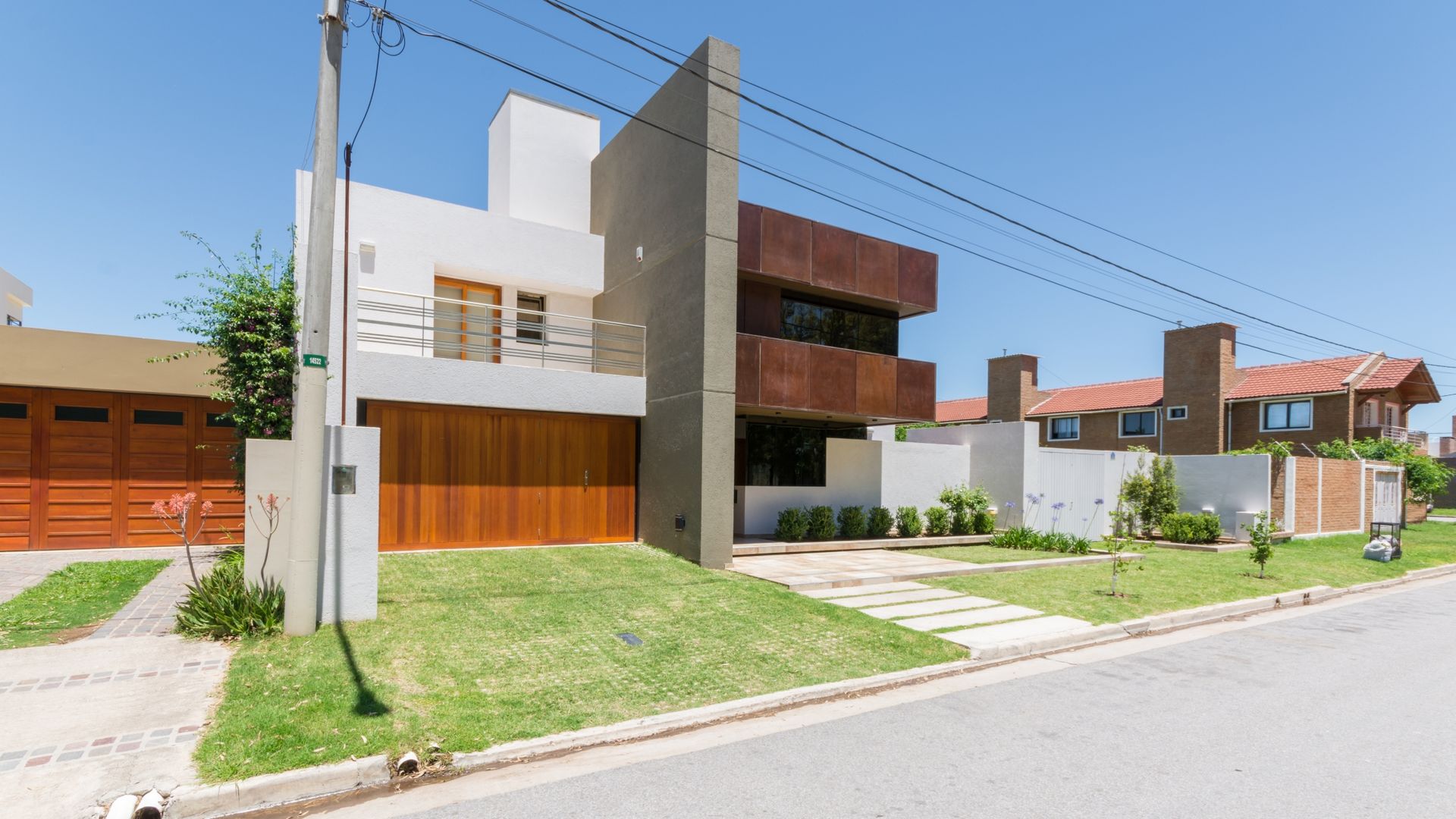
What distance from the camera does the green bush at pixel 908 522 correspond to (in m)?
16.7

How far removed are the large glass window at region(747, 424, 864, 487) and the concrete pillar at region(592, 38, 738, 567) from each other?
10.7ft

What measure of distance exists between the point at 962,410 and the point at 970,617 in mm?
36731

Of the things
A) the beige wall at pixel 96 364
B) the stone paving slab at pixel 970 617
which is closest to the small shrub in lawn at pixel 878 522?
the stone paving slab at pixel 970 617

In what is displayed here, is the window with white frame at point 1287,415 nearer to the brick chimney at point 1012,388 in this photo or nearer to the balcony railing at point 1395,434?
the balcony railing at point 1395,434

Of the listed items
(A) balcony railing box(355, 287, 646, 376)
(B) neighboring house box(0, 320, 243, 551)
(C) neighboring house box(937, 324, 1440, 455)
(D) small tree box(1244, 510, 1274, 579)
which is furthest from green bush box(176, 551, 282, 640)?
(C) neighboring house box(937, 324, 1440, 455)

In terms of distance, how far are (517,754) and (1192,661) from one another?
286 inches

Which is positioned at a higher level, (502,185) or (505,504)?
(502,185)

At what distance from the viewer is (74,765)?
4.42m

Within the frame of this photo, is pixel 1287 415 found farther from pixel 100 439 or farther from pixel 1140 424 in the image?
pixel 100 439

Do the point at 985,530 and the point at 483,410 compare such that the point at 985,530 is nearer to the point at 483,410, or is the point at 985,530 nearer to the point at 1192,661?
the point at 1192,661

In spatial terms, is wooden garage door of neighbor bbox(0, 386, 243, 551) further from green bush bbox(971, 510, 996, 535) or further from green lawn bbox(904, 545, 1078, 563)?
green bush bbox(971, 510, 996, 535)

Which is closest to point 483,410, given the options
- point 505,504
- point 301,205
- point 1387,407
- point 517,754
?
point 505,504

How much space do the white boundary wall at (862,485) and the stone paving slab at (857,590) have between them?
4675 mm

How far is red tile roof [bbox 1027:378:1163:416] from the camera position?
3478 cm
